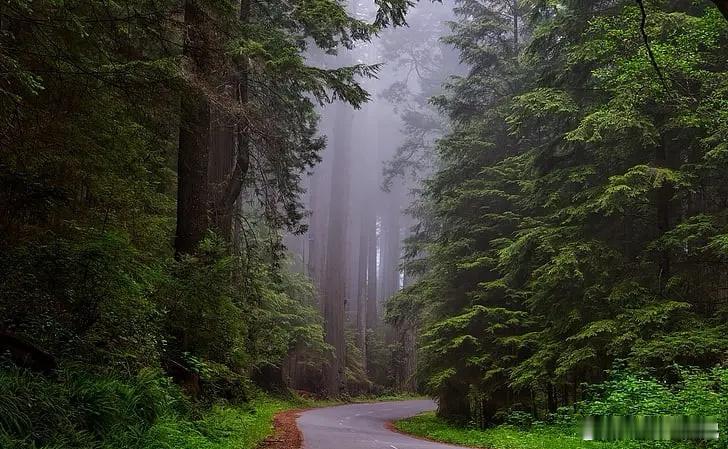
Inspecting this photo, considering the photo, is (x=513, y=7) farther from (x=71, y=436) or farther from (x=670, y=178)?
(x=71, y=436)

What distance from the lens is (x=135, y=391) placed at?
19.7 feet

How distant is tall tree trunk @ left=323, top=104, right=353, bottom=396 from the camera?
30031 mm

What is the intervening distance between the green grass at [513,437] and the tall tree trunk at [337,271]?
1317 centimetres

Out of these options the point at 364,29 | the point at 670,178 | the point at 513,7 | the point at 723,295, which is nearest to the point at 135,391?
the point at 364,29

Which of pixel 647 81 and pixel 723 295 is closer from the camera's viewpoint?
pixel 647 81

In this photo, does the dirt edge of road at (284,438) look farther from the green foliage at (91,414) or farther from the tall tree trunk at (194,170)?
the tall tree trunk at (194,170)

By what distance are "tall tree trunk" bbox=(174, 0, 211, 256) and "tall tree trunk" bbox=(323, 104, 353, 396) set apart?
21.1 metres

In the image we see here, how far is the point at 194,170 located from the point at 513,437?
857cm

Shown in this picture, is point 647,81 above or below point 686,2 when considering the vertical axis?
below

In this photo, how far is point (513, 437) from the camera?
11.5m

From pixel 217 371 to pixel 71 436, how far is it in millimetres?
4039

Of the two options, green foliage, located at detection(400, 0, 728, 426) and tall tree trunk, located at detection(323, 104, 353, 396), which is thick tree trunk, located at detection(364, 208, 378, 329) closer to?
tall tree trunk, located at detection(323, 104, 353, 396)

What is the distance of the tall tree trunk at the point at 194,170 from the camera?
9.21 meters

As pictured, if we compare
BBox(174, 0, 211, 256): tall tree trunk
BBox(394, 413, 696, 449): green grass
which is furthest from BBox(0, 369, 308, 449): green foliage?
BBox(394, 413, 696, 449): green grass
